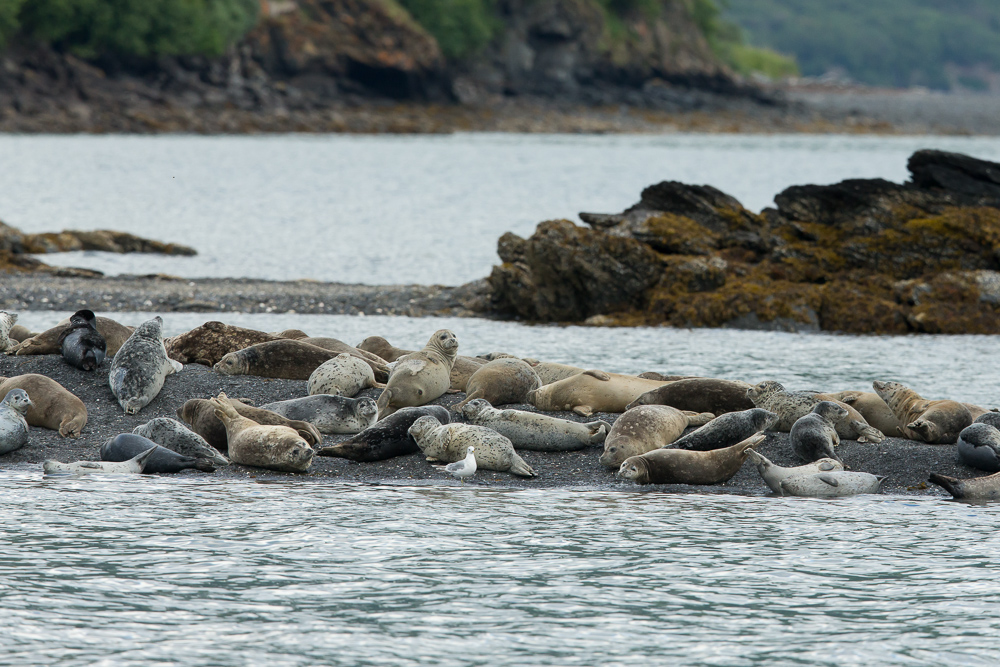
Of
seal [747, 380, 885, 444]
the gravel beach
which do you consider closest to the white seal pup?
the gravel beach

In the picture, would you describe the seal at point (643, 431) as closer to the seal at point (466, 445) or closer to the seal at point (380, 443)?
the seal at point (466, 445)

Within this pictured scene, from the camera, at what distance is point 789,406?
8.24 m

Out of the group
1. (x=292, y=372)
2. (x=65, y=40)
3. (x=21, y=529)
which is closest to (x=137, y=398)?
(x=292, y=372)

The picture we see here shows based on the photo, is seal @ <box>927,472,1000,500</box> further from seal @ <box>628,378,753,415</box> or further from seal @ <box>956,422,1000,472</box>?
seal @ <box>628,378,753,415</box>

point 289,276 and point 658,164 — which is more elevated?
point 658,164

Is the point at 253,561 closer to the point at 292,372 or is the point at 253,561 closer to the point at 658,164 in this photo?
the point at 292,372

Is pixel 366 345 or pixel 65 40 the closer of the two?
pixel 366 345

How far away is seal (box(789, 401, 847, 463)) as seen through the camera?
7465 mm

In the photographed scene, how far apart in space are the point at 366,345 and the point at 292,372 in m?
1.17

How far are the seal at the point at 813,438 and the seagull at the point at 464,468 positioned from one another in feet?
6.83

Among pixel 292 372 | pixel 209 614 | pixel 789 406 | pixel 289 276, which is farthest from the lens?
pixel 289 276

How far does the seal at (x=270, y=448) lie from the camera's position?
729cm

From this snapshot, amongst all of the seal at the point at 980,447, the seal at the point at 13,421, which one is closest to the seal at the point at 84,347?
the seal at the point at 13,421

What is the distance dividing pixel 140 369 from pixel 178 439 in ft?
4.49
